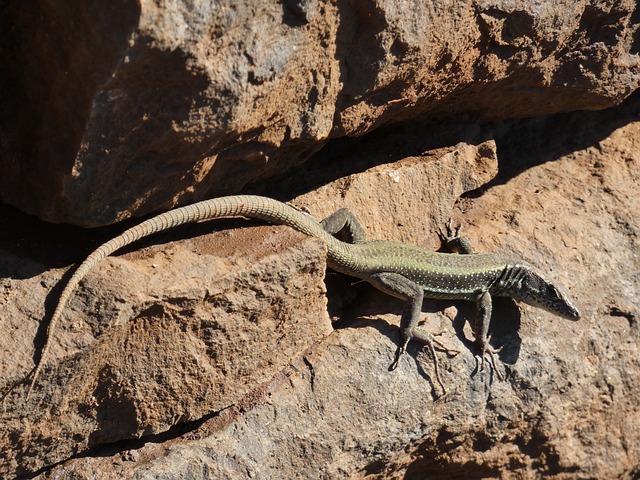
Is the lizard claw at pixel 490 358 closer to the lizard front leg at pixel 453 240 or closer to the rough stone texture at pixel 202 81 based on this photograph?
the lizard front leg at pixel 453 240

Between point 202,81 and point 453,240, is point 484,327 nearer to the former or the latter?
point 453,240

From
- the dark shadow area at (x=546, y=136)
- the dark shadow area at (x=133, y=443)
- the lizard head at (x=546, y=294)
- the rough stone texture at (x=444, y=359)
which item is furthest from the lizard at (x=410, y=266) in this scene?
the dark shadow area at (x=133, y=443)

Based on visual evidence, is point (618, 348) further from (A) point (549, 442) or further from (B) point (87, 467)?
(B) point (87, 467)

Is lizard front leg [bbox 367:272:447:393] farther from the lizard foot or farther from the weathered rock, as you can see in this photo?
the lizard foot

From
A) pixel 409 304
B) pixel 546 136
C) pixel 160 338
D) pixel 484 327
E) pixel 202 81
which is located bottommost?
pixel 160 338

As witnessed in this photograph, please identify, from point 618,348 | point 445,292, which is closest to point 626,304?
point 618,348

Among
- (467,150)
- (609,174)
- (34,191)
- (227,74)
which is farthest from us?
(609,174)

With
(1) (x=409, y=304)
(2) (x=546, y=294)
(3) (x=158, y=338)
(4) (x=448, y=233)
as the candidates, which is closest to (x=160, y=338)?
(3) (x=158, y=338)
